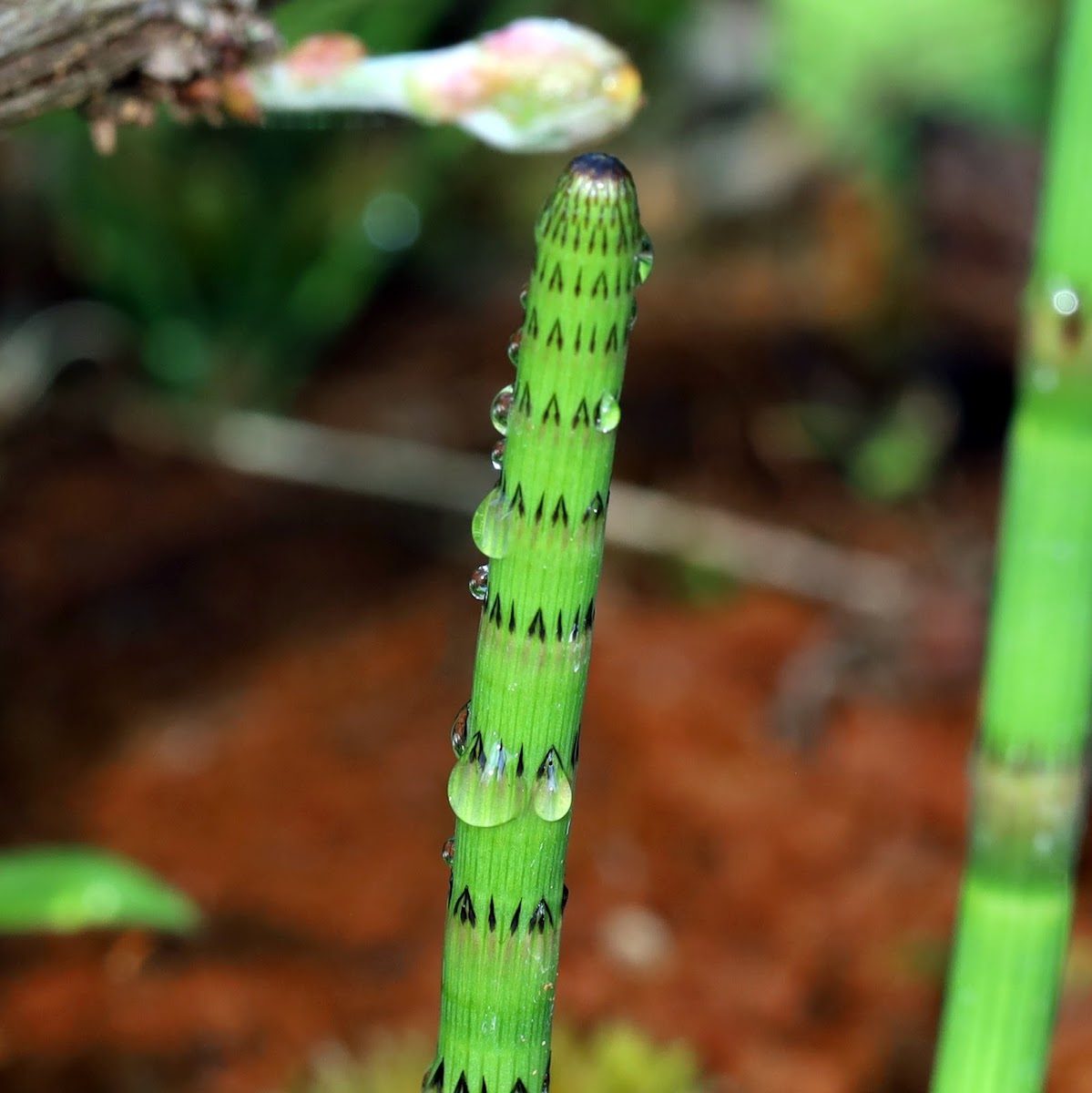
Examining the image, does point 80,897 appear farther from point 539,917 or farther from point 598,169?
point 598,169

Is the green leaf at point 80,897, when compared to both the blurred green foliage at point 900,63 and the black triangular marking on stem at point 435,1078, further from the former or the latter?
the blurred green foliage at point 900,63

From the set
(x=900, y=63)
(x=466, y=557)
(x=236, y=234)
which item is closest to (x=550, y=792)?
(x=466, y=557)

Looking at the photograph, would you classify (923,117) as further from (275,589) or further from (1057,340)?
(1057,340)

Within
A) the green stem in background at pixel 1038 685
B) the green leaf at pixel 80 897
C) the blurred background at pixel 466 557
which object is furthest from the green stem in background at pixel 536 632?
the blurred background at pixel 466 557

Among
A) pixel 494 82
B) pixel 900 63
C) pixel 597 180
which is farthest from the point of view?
pixel 900 63

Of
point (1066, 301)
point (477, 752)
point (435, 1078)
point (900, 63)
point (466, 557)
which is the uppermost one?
point (900, 63)

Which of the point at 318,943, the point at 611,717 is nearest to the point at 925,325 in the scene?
the point at 611,717
